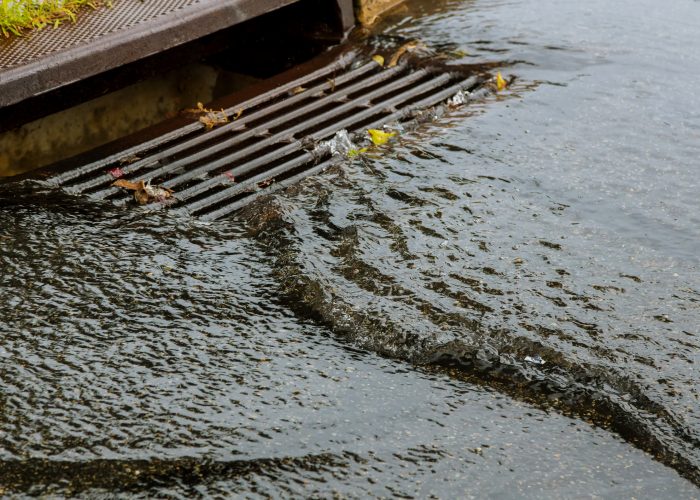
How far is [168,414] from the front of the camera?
2588mm

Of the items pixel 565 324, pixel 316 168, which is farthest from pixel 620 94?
pixel 565 324

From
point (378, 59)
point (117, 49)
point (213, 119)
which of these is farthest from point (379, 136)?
point (117, 49)

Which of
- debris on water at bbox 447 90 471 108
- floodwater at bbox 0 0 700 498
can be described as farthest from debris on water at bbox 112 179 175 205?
debris on water at bbox 447 90 471 108

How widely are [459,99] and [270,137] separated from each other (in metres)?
1.06

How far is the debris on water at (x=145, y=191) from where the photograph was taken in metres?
3.85

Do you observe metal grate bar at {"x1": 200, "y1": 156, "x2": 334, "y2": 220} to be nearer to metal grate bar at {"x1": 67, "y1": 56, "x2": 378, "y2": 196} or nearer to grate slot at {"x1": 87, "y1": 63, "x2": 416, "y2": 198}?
grate slot at {"x1": 87, "y1": 63, "x2": 416, "y2": 198}

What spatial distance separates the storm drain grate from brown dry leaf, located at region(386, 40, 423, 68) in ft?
0.15

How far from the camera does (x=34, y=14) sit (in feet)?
13.5

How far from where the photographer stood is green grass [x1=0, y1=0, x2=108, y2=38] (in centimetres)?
403

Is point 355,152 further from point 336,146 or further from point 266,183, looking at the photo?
point 266,183

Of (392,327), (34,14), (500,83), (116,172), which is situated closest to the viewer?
(392,327)

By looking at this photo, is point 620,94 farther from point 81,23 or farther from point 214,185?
point 81,23

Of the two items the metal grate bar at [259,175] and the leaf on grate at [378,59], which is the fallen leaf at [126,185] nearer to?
the metal grate bar at [259,175]

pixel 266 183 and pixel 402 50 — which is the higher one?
pixel 402 50
